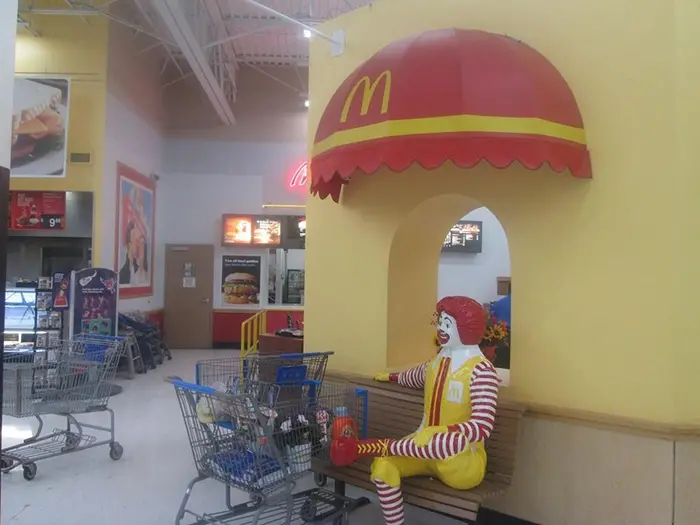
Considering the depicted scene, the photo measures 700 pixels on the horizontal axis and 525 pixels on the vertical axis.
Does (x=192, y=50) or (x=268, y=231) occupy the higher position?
(x=192, y=50)

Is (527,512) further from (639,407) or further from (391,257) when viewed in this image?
(391,257)

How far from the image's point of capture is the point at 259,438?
3365mm

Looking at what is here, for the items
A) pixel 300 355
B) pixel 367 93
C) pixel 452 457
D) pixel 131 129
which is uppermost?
pixel 131 129

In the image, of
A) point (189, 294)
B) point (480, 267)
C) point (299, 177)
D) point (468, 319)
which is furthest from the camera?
point (189, 294)

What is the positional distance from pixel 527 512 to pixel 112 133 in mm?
8810

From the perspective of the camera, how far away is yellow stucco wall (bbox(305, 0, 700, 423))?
3.25 metres

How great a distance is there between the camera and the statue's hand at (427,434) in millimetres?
3191

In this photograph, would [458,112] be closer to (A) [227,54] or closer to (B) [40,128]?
(B) [40,128]

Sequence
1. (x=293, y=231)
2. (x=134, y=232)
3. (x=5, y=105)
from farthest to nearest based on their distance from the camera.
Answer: (x=293, y=231)
(x=134, y=232)
(x=5, y=105)

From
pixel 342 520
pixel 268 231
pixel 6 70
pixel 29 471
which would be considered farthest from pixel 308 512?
pixel 268 231

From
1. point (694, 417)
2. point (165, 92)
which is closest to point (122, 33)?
point (165, 92)

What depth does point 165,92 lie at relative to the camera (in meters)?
13.1

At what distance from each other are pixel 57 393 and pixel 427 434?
346cm

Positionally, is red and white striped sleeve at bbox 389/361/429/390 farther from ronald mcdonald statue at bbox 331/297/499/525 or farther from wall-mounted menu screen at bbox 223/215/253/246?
wall-mounted menu screen at bbox 223/215/253/246
